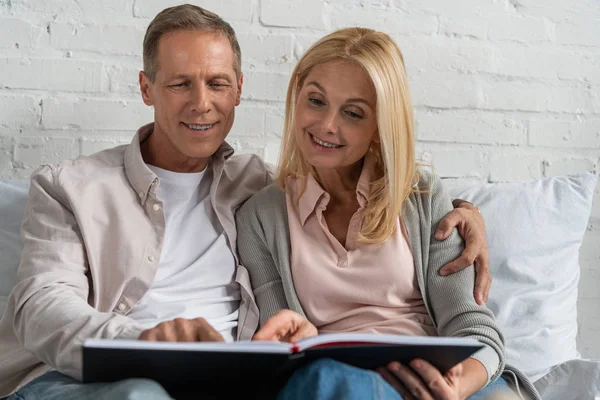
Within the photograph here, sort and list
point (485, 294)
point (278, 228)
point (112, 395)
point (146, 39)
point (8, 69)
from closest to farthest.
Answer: point (112, 395) < point (485, 294) < point (278, 228) < point (146, 39) < point (8, 69)

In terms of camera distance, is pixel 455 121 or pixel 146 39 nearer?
pixel 146 39

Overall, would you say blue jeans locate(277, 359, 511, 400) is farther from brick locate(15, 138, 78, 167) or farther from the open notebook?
brick locate(15, 138, 78, 167)

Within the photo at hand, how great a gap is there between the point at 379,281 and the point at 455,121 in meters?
0.78

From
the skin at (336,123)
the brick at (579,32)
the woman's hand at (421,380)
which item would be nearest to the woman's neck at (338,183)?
the skin at (336,123)

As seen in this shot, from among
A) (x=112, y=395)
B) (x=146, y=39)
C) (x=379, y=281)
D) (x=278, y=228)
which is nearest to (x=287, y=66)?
(x=146, y=39)

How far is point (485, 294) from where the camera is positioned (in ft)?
4.99

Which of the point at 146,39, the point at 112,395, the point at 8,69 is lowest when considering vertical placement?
the point at 112,395

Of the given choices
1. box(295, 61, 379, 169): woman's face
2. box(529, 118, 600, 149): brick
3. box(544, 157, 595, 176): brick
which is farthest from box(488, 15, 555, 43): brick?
box(295, 61, 379, 169): woman's face

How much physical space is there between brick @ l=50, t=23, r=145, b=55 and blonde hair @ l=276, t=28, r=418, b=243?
0.57 m

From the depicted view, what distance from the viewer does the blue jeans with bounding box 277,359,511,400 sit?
3.55 feet

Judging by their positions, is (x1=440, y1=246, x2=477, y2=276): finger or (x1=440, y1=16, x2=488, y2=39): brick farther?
(x1=440, y1=16, x2=488, y2=39): brick

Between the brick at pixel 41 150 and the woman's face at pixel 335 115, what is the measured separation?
0.68 metres

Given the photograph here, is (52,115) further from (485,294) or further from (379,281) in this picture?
(485,294)

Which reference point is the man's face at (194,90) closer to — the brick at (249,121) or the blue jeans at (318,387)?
the brick at (249,121)
